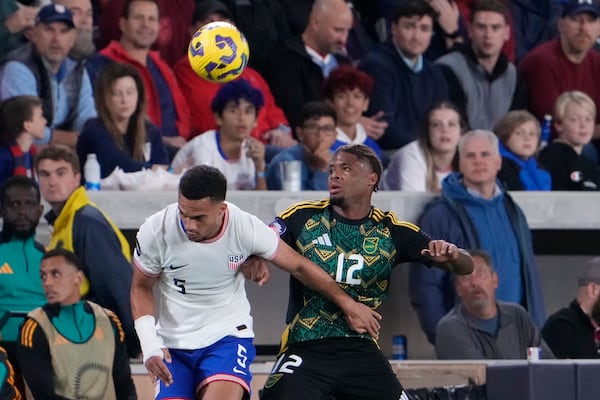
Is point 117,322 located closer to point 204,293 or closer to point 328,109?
point 204,293

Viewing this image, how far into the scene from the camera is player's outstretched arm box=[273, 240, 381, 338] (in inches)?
299

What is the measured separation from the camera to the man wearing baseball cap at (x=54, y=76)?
1108 cm

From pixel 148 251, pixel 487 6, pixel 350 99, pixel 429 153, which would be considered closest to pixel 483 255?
pixel 429 153

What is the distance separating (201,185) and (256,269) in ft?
1.85

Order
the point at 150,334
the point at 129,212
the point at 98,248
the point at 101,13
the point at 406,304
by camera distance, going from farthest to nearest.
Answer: the point at 101,13
the point at 406,304
the point at 129,212
the point at 98,248
the point at 150,334

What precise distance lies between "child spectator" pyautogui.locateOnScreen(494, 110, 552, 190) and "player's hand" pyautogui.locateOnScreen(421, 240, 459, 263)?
3.74 meters

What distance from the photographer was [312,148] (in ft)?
35.7

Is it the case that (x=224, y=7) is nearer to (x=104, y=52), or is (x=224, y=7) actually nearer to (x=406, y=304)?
(x=104, y=52)

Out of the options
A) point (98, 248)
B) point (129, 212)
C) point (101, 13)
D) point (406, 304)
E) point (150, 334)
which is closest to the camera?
point (150, 334)

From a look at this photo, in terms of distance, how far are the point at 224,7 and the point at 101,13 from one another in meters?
1.09

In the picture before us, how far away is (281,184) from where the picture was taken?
10969 mm

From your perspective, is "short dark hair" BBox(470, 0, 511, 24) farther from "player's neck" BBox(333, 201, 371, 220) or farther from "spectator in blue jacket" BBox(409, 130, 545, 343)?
"player's neck" BBox(333, 201, 371, 220)

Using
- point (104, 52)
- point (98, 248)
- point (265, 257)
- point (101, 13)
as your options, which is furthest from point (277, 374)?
point (101, 13)

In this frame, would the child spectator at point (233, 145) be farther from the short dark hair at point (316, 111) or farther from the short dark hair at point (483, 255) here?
the short dark hair at point (483, 255)
